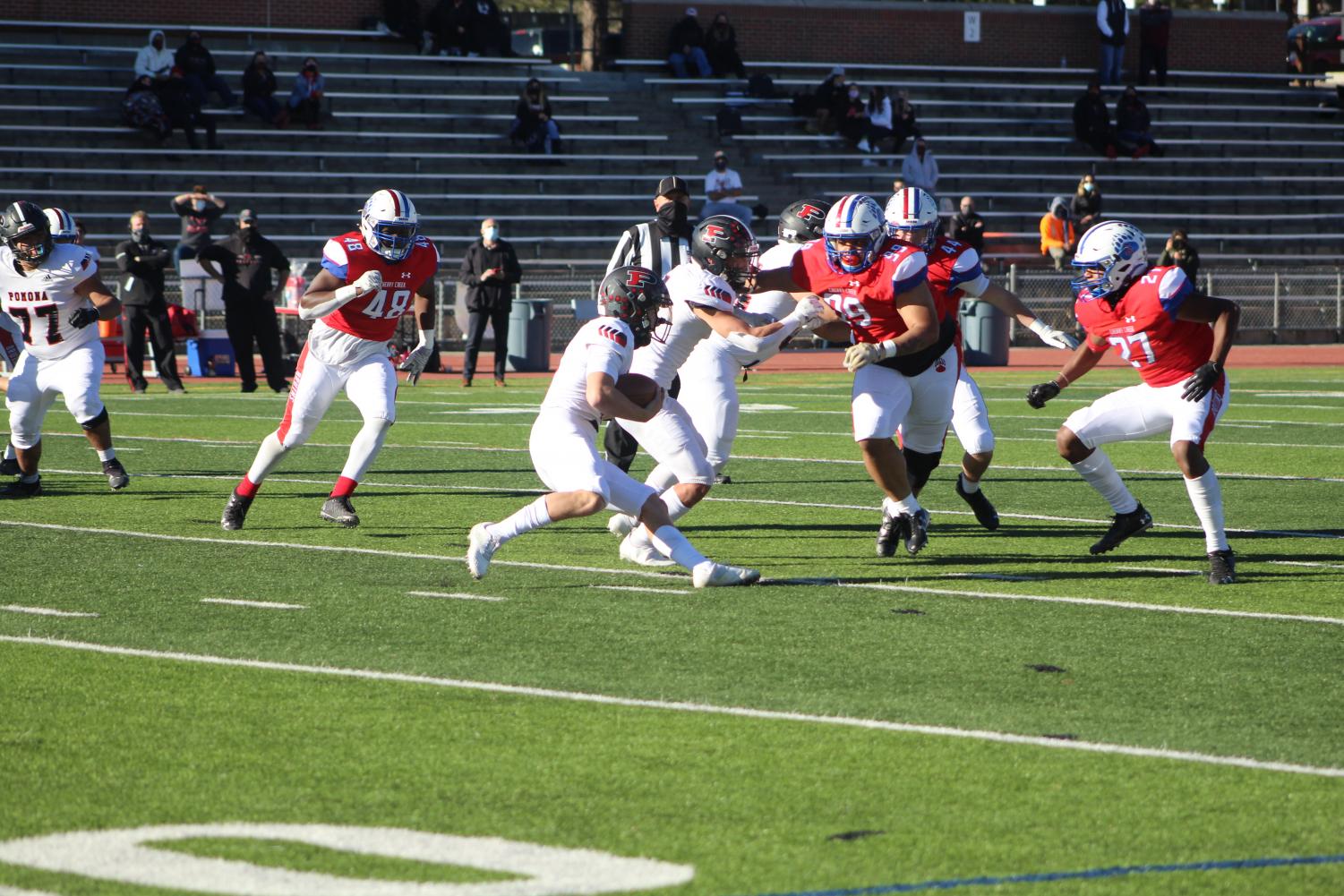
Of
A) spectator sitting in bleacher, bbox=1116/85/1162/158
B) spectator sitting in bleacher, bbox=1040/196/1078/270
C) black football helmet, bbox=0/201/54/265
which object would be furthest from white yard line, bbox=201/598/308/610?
spectator sitting in bleacher, bbox=1116/85/1162/158

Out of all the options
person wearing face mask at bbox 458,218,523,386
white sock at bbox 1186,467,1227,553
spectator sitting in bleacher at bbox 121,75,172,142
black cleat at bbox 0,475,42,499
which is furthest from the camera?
spectator sitting in bleacher at bbox 121,75,172,142

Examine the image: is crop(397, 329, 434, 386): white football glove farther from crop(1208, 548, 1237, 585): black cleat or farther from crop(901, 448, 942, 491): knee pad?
crop(1208, 548, 1237, 585): black cleat

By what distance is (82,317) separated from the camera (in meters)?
11.6

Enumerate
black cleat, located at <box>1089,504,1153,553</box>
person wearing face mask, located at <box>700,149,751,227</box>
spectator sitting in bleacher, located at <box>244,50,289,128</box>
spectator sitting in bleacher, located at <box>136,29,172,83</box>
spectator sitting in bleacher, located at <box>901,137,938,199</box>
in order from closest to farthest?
black cleat, located at <box>1089,504,1153,553</box> → person wearing face mask, located at <box>700,149,751,227</box> → spectator sitting in bleacher, located at <box>136,29,172,83</box> → spectator sitting in bleacher, located at <box>244,50,289,128</box> → spectator sitting in bleacher, located at <box>901,137,938,199</box>

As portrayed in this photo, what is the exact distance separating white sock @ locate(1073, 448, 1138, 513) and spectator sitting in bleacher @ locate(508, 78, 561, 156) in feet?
77.1

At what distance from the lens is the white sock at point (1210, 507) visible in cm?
831

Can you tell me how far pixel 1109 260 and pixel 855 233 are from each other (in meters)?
1.18

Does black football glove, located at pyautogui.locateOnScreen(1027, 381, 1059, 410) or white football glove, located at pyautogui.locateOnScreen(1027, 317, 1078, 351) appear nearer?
black football glove, located at pyautogui.locateOnScreen(1027, 381, 1059, 410)

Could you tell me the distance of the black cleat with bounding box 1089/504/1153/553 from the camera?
9.25 meters

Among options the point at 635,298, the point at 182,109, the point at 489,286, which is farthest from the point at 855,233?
the point at 182,109

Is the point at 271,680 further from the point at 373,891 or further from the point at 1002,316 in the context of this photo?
the point at 1002,316

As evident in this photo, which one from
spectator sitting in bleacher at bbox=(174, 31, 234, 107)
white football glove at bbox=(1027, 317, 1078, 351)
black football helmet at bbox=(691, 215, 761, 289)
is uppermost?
spectator sitting in bleacher at bbox=(174, 31, 234, 107)

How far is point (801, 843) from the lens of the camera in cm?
438

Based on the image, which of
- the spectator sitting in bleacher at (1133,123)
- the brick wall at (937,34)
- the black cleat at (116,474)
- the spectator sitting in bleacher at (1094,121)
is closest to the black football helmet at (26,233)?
the black cleat at (116,474)
